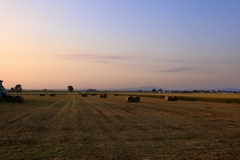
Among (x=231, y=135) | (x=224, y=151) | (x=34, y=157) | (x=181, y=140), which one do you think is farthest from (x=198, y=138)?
(x=34, y=157)

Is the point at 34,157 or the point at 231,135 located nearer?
the point at 34,157

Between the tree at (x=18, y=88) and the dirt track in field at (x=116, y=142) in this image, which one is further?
the tree at (x=18, y=88)

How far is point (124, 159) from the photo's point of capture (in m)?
9.59

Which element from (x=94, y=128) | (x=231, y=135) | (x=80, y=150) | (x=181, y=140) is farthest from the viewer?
(x=94, y=128)

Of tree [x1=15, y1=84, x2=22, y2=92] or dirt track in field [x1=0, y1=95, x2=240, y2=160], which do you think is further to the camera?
tree [x1=15, y1=84, x2=22, y2=92]

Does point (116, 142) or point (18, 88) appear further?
point (18, 88)

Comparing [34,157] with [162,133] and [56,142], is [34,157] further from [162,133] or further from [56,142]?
[162,133]

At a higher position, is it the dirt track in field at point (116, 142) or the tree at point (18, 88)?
the tree at point (18, 88)

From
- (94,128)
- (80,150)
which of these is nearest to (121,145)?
(80,150)

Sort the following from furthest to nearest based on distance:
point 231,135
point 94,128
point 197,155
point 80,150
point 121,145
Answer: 1. point 94,128
2. point 231,135
3. point 121,145
4. point 80,150
5. point 197,155

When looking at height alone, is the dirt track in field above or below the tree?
below

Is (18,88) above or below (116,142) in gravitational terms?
above

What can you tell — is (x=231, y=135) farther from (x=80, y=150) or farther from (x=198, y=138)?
(x=80, y=150)

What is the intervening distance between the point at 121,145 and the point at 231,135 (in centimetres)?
515
